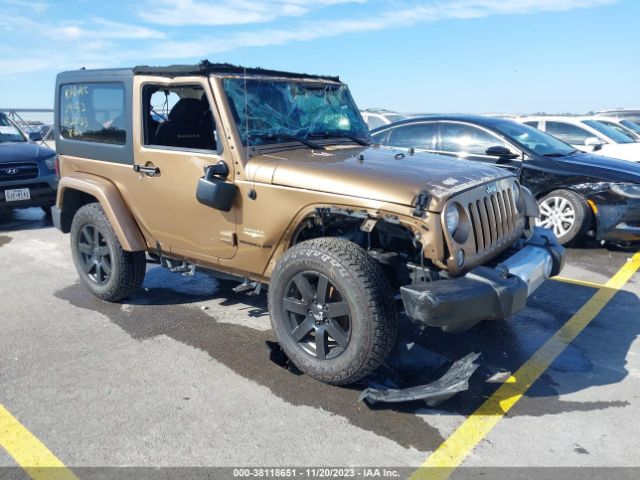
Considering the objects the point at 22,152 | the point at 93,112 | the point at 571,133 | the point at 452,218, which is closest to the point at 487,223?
the point at 452,218

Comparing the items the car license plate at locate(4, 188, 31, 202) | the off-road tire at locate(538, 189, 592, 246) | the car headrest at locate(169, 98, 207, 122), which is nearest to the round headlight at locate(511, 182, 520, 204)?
the car headrest at locate(169, 98, 207, 122)

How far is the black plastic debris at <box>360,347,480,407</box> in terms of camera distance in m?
3.12

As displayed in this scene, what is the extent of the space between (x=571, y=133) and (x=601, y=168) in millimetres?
4552

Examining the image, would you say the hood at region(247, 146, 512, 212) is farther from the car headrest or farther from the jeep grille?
the car headrest

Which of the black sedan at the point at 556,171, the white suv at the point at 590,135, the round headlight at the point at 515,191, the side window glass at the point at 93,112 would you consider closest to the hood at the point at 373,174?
→ the round headlight at the point at 515,191

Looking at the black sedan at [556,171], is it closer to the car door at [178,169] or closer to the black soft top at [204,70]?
the black soft top at [204,70]

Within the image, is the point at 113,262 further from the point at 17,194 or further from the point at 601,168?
the point at 601,168

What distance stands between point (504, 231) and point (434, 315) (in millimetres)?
1190

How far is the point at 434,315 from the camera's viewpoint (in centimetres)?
299

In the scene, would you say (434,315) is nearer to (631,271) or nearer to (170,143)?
(170,143)

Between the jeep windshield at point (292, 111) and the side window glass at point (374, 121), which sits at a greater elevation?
the side window glass at point (374, 121)

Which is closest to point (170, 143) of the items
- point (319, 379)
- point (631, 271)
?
point (319, 379)

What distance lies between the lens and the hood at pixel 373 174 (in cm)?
326

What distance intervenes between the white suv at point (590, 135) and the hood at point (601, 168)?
124 inches
